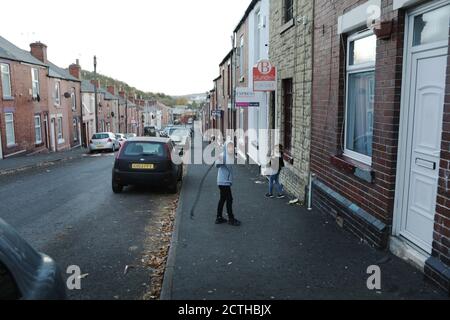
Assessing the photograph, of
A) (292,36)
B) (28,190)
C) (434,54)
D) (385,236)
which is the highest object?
(292,36)

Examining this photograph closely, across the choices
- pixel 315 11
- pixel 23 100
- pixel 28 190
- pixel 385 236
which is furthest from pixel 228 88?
pixel 385 236

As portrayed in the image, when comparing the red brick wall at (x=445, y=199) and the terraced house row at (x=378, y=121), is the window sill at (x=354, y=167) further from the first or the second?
the red brick wall at (x=445, y=199)

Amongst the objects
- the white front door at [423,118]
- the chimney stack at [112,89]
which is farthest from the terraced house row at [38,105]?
the white front door at [423,118]

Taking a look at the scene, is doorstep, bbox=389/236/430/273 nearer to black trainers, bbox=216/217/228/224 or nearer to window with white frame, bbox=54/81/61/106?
black trainers, bbox=216/217/228/224

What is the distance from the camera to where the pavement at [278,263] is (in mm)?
4520

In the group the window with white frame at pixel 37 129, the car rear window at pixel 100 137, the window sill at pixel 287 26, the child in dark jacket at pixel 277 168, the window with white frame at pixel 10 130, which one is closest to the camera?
the child in dark jacket at pixel 277 168

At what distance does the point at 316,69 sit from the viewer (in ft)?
27.3

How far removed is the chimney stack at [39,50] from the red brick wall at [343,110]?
27353 millimetres

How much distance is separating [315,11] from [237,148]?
1430 centimetres

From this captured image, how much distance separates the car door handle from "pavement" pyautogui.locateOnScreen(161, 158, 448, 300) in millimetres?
1206

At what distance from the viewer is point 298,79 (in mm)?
9664

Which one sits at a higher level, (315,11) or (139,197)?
(315,11)

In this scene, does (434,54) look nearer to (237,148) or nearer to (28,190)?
(28,190)

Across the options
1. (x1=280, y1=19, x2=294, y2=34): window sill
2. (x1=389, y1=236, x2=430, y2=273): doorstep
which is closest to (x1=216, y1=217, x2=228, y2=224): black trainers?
(x1=389, y1=236, x2=430, y2=273): doorstep
